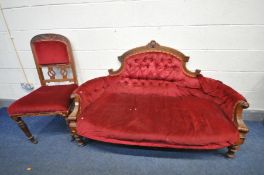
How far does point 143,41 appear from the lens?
1.97 meters

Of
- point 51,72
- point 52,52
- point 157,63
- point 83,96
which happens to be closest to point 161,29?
point 157,63

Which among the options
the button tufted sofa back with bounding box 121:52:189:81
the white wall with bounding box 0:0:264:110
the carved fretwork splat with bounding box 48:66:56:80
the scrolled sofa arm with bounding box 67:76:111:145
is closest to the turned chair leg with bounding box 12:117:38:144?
the scrolled sofa arm with bounding box 67:76:111:145

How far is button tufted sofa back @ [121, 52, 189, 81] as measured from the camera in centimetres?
191

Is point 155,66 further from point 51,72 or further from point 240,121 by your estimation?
point 51,72

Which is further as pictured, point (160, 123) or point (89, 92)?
point (89, 92)

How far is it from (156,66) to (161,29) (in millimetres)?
423

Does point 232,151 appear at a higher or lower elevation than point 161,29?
lower

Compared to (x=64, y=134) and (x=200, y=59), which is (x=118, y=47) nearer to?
(x=200, y=59)

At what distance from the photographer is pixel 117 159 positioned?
5.40 ft

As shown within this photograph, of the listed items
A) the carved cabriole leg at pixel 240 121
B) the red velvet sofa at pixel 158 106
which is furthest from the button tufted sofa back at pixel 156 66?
the carved cabriole leg at pixel 240 121

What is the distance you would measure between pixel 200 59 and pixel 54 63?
1.79 meters

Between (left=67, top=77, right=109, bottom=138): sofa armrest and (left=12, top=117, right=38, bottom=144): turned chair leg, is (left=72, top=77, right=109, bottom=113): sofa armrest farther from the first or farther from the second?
(left=12, top=117, right=38, bottom=144): turned chair leg

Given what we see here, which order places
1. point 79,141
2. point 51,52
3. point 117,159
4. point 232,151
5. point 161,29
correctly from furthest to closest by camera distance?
point 51,52, point 161,29, point 79,141, point 117,159, point 232,151

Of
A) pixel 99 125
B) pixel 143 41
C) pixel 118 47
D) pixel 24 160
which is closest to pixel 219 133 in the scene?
pixel 99 125
